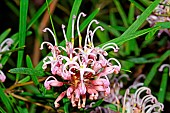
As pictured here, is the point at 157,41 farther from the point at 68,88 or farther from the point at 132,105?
the point at 68,88

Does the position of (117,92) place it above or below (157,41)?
below

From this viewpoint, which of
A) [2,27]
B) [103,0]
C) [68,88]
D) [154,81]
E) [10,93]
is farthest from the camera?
[2,27]

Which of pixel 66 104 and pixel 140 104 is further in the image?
pixel 140 104

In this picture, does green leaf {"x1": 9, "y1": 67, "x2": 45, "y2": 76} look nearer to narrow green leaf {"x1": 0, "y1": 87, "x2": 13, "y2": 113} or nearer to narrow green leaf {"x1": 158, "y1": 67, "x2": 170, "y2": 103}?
narrow green leaf {"x1": 0, "y1": 87, "x2": 13, "y2": 113}

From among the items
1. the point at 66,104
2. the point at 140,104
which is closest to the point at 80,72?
the point at 66,104

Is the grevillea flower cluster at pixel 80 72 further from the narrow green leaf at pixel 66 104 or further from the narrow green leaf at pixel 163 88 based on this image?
the narrow green leaf at pixel 163 88

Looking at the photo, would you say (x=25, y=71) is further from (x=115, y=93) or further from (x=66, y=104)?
(x=115, y=93)

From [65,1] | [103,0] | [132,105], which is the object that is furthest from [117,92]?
[65,1]

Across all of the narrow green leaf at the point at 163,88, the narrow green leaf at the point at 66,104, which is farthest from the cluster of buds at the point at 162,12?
the narrow green leaf at the point at 66,104

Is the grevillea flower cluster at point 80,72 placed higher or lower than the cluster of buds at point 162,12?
lower

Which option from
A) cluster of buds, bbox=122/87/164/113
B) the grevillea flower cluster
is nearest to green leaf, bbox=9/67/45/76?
the grevillea flower cluster

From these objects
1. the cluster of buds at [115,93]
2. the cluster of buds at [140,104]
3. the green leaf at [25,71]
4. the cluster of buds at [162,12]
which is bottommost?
the cluster of buds at [140,104]
